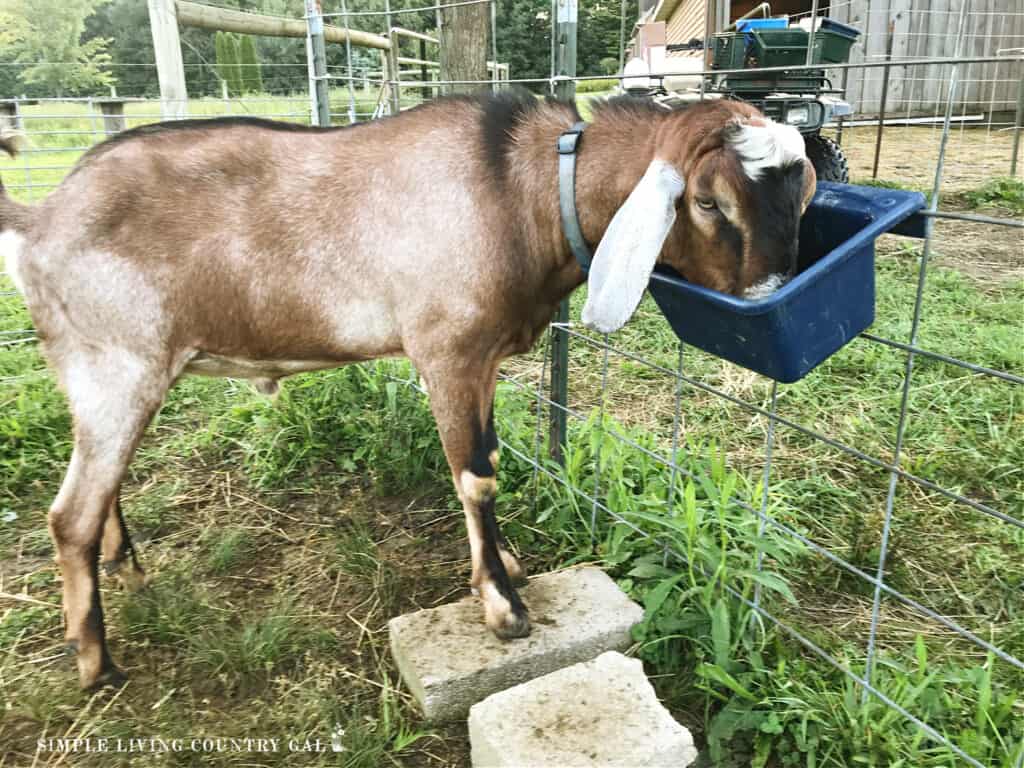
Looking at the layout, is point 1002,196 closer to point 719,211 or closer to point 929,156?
point 929,156

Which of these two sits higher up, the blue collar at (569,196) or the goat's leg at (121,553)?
the blue collar at (569,196)

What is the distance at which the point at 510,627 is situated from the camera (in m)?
2.34

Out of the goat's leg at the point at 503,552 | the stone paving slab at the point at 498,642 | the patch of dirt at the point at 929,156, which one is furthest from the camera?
the patch of dirt at the point at 929,156

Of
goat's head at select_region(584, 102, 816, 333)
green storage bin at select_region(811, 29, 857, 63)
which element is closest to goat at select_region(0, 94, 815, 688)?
goat's head at select_region(584, 102, 816, 333)

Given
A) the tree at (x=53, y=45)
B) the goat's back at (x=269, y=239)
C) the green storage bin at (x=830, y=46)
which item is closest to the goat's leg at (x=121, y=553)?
the goat's back at (x=269, y=239)

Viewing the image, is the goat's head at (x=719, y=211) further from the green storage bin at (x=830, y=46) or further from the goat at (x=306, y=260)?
the green storage bin at (x=830, y=46)

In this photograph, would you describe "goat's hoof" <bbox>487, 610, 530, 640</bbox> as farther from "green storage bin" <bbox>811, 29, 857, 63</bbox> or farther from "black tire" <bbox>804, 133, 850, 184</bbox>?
"green storage bin" <bbox>811, 29, 857, 63</bbox>

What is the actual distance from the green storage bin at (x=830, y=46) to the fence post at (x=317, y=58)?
4.33 m

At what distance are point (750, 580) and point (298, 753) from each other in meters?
1.38

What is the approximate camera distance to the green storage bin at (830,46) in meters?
6.50

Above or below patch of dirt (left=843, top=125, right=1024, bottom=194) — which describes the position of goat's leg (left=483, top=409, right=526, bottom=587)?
below

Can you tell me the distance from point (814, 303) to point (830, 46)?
6.06 metres

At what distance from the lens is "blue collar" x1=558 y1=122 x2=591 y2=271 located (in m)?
2.23

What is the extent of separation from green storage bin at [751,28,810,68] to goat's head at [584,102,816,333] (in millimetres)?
5185
